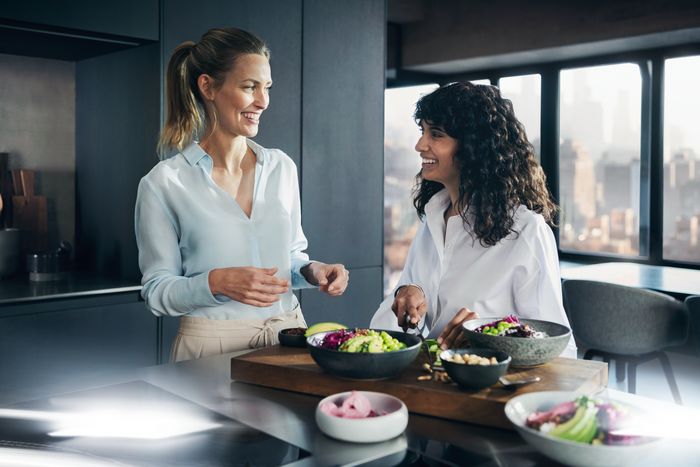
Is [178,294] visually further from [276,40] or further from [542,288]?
[276,40]

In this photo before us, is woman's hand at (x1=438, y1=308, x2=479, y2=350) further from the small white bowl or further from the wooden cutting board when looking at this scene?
the small white bowl

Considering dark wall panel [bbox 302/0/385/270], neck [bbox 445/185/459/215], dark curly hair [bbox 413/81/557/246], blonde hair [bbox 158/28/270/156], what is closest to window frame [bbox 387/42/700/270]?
dark wall panel [bbox 302/0/385/270]

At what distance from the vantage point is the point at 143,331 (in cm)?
297

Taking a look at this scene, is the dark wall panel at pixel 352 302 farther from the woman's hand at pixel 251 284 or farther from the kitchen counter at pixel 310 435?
the kitchen counter at pixel 310 435

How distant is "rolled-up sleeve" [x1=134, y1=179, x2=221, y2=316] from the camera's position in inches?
67.5

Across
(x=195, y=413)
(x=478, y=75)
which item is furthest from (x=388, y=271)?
(x=195, y=413)

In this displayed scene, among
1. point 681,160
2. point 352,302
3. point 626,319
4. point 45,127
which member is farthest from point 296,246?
point 681,160

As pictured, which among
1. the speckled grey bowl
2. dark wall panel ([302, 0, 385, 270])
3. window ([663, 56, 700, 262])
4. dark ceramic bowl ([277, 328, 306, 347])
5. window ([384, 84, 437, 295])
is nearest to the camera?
the speckled grey bowl

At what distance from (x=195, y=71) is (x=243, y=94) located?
0.19 m

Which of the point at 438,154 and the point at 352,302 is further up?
the point at 438,154

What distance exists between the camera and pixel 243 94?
1910 mm

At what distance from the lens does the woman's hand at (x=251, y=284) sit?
1.55 meters

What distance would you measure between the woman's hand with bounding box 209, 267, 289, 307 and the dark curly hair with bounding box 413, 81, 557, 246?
71 cm

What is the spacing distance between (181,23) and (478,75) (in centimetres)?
363
